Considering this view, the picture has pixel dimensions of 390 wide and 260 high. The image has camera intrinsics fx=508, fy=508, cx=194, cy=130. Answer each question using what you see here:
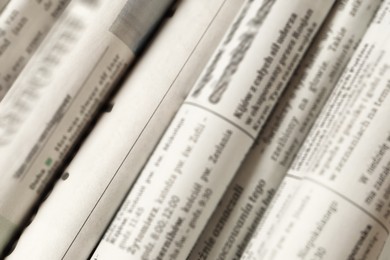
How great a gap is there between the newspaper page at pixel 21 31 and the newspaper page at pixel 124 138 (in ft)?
0.20

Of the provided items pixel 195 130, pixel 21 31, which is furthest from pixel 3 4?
pixel 195 130

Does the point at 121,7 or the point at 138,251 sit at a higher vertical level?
the point at 121,7

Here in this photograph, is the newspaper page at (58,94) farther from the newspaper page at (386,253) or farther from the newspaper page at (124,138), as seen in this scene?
the newspaper page at (386,253)

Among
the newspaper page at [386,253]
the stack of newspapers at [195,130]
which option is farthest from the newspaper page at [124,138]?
the newspaper page at [386,253]

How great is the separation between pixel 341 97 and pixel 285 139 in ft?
0.13

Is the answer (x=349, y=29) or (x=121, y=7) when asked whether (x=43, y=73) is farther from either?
(x=349, y=29)

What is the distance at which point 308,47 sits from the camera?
12.0 inches

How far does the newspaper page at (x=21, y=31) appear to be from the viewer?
0.99ft

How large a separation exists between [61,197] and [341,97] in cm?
17

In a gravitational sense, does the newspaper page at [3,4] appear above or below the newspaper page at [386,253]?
above

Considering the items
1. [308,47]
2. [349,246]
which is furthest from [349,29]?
[349,246]

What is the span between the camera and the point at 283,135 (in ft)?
0.98

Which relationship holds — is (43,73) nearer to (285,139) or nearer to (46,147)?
(46,147)

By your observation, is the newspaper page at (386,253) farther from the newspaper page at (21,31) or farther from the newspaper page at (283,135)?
the newspaper page at (21,31)
